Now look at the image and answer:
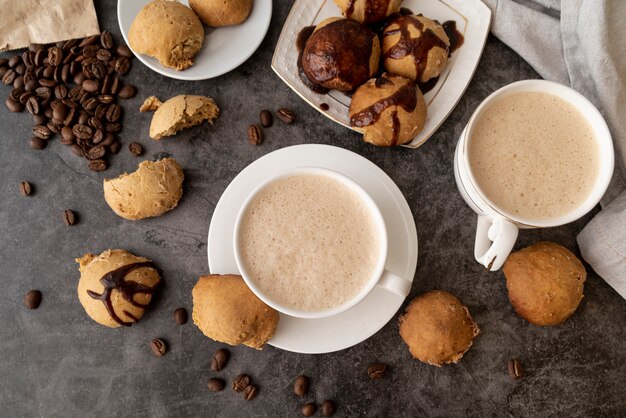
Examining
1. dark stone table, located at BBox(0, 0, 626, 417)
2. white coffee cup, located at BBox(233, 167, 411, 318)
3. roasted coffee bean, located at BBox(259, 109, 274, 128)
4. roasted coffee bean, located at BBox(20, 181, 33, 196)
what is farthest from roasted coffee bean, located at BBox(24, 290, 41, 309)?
roasted coffee bean, located at BBox(259, 109, 274, 128)

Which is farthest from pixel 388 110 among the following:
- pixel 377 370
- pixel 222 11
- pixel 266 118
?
pixel 377 370

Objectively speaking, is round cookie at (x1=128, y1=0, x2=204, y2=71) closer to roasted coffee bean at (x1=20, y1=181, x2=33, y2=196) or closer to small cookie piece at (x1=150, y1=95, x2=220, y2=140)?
small cookie piece at (x1=150, y1=95, x2=220, y2=140)

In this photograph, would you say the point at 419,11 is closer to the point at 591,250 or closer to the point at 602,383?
the point at 591,250

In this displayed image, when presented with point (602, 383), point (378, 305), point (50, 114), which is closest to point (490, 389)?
point (602, 383)

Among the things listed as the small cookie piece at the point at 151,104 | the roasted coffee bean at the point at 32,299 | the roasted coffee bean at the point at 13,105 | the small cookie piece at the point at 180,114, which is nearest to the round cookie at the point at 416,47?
the small cookie piece at the point at 180,114

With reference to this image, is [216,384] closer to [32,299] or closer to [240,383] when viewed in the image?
[240,383]

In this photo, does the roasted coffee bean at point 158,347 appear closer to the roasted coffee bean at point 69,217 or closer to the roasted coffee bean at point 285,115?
the roasted coffee bean at point 69,217
